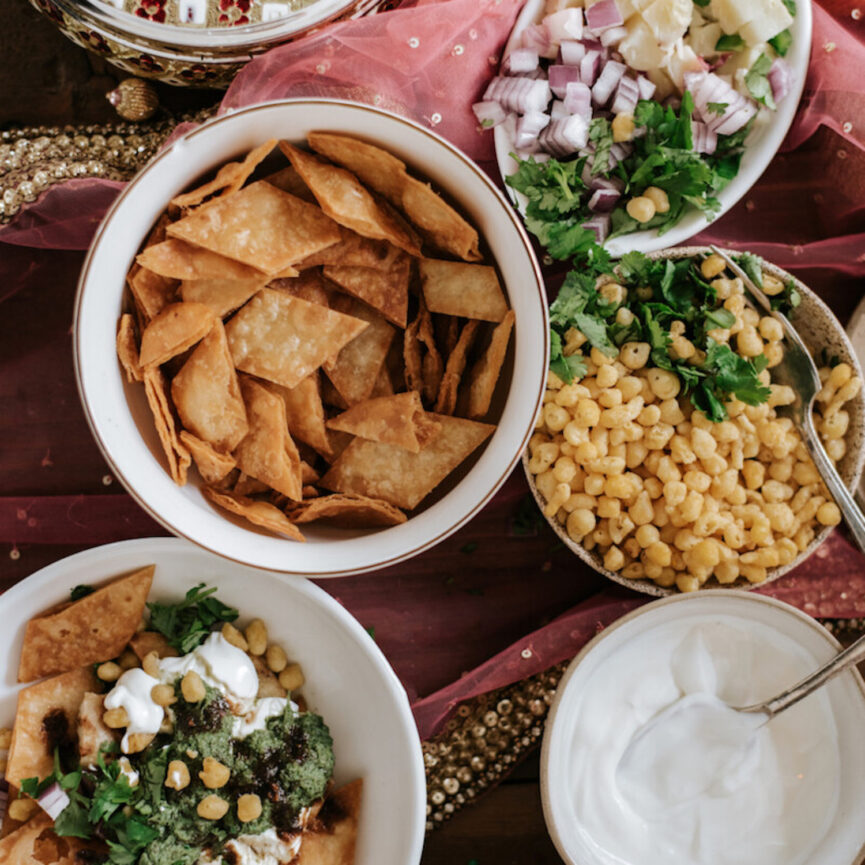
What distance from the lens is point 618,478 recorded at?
1680 mm

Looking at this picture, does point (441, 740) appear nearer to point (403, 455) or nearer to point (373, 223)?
point (403, 455)

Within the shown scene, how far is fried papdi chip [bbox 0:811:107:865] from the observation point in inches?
61.0

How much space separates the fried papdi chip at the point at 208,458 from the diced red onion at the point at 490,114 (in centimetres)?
77

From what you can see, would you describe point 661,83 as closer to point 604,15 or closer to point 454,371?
point 604,15

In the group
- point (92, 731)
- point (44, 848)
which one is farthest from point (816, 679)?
point (44, 848)

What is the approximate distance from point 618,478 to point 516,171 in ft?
1.92

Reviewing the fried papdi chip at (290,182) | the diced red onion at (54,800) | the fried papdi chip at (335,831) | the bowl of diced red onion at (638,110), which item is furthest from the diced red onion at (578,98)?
the diced red onion at (54,800)

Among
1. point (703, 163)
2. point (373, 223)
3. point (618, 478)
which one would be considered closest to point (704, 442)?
point (618, 478)

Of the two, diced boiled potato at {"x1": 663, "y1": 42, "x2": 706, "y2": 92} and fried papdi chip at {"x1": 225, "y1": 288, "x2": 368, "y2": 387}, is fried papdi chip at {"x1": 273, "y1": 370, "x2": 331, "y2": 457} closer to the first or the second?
fried papdi chip at {"x1": 225, "y1": 288, "x2": 368, "y2": 387}

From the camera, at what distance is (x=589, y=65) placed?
1.67m

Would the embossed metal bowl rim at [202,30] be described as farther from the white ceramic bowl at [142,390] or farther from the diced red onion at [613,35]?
the diced red onion at [613,35]

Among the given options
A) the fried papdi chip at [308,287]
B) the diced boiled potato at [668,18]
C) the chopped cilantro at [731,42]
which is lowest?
the fried papdi chip at [308,287]

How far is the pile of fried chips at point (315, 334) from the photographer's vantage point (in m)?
1.39

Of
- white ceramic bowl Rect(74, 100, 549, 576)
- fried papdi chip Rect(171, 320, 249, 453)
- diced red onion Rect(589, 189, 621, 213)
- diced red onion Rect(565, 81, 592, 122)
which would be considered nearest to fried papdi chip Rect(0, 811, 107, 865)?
white ceramic bowl Rect(74, 100, 549, 576)
